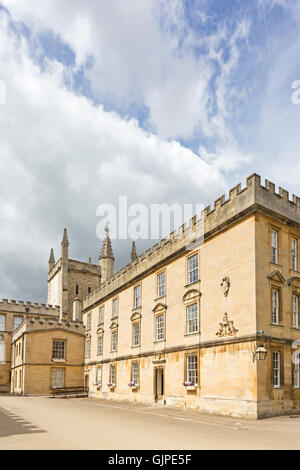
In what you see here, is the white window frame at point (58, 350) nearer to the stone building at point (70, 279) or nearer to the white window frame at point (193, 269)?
the stone building at point (70, 279)

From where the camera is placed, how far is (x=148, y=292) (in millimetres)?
32281

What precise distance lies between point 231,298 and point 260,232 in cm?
366

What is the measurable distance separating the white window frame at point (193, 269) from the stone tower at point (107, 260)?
91.3 feet

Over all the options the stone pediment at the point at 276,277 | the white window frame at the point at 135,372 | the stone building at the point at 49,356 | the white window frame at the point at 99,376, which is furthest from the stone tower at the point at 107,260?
the stone pediment at the point at 276,277

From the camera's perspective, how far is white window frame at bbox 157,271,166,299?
3003cm

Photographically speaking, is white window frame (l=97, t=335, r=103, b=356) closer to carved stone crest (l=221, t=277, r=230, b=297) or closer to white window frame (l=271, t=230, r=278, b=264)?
carved stone crest (l=221, t=277, r=230, b=297)

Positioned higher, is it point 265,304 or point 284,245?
point 284,245

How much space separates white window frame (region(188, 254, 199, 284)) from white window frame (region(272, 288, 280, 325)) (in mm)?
5379

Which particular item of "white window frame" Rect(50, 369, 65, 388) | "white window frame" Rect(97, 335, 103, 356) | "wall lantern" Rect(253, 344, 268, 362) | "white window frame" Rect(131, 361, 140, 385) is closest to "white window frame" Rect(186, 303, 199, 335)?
"wall lantern" Rect(253, 344, 268, 362)

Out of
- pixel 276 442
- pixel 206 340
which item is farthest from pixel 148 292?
pixel 276 442

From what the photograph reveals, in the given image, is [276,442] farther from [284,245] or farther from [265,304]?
[284,245]

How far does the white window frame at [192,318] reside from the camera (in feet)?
82.7

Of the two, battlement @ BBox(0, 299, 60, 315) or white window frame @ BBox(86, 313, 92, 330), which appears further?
battlement @ BBox(0, 299, 60, 315)

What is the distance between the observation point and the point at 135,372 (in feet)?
107
